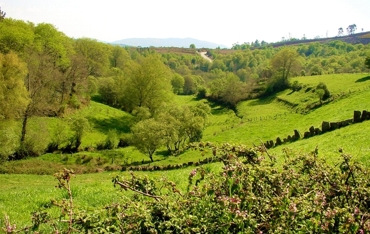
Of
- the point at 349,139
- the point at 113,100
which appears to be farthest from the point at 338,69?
the point at 349,139

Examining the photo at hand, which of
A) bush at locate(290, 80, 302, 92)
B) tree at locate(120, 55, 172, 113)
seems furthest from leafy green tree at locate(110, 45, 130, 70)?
bush at locate(290, 80, 302, 92)

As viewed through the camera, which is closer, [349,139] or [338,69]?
[349,139]

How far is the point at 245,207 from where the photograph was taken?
4359 mm

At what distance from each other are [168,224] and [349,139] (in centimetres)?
1725

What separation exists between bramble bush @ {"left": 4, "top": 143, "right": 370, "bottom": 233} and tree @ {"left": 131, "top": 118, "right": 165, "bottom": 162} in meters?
36.2

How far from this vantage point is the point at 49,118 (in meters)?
50.0

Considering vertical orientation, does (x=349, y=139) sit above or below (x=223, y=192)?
below

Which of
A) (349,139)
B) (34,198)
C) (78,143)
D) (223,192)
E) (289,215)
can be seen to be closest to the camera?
(289,215)

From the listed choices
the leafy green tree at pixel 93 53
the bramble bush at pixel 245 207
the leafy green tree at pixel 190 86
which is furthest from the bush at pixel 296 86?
the bramble bush at pixel 245 207

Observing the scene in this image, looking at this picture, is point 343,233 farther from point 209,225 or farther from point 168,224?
point 168,224

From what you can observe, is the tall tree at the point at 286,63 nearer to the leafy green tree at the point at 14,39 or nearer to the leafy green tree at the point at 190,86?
the leafy green tree at the point at 190,86

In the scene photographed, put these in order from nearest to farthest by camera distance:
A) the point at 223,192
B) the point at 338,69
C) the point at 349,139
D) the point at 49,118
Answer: the point at 223,192 → the point at 349,139 → the point at 49,118 → the point at 338,69

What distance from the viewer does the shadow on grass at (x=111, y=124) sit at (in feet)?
180

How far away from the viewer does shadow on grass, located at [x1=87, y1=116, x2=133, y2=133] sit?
54.8m
